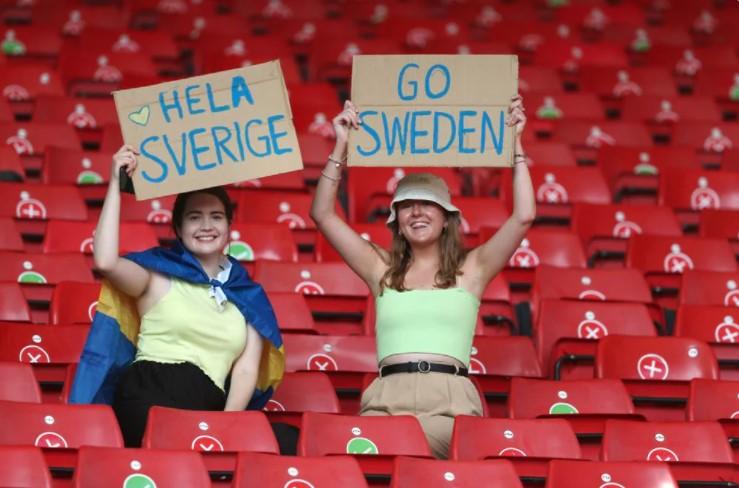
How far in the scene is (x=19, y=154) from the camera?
7629 mm

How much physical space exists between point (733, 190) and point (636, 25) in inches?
125

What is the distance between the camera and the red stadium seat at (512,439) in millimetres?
4883

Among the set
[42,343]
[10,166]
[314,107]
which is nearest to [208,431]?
[42,343]

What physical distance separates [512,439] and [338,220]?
3.15 feet

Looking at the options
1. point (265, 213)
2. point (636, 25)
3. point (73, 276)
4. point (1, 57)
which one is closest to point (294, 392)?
point (73, 276)

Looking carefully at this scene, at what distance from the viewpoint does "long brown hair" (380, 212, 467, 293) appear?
532 centimetres

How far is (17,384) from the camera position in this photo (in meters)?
5.05

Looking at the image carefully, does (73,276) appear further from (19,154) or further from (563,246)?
(563,246)

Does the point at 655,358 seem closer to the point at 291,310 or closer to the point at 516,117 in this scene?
the point at 516,117

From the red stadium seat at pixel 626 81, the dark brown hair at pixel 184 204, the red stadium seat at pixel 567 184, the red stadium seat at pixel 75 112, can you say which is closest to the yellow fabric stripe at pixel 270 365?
the dark brown hair at pixel 184 204

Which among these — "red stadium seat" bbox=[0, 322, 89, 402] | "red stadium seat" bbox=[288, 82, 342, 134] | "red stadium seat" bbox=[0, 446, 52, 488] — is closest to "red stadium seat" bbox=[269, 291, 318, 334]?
"red stadium seat" bbox=[0, 322, 89, 402]

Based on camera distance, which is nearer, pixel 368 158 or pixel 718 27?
pixel 368 158

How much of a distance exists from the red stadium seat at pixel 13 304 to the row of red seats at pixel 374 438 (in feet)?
3.98

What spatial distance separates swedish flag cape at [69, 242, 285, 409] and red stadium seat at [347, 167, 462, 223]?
210 centimetres
